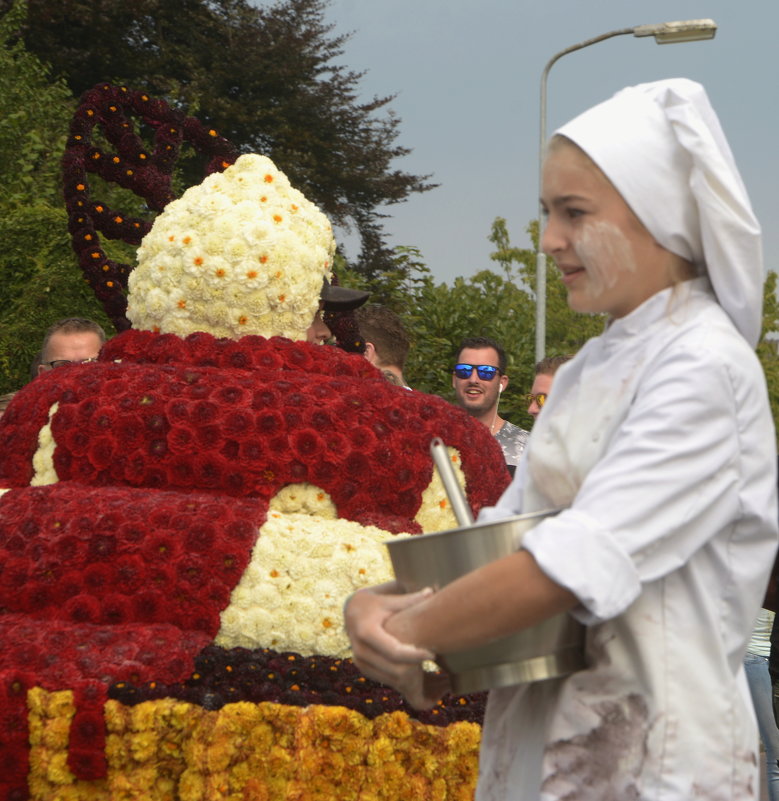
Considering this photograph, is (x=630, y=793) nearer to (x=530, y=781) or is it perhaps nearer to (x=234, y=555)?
(x=530, y=781)

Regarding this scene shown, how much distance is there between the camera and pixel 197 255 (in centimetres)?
449

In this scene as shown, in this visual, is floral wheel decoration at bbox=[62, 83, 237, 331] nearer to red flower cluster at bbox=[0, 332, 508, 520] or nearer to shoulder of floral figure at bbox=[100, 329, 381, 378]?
shoulder of floral figure at bbox=[100, 329, 381, 378]

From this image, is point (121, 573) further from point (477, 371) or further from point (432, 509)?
point (477, 371)

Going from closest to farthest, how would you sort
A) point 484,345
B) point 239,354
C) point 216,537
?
point 216,537
point 239,354
point 484,345

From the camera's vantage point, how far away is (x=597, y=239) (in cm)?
175

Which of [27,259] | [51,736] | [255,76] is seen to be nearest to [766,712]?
[51,736]

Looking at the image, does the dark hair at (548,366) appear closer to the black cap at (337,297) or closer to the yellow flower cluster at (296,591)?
the black cap at (337,297)

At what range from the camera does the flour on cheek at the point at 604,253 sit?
1745 mm

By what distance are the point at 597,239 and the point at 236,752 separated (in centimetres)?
231

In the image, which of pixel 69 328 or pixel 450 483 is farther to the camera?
pixel 69 328

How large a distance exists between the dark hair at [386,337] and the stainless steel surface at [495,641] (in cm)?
498

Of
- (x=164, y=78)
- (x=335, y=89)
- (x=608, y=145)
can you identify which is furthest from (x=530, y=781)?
(x=335, y=89)

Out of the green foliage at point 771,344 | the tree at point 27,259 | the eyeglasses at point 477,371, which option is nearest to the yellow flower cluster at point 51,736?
the eyeglasses at point 477,371

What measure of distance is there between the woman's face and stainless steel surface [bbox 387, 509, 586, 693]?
344 millimetres
